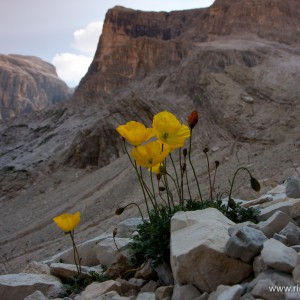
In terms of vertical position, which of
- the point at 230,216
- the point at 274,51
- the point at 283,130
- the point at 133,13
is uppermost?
the point at 133,13

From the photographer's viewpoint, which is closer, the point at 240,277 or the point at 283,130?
the point at 240,277

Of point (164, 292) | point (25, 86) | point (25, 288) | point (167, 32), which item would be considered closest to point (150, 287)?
point (164, 292)

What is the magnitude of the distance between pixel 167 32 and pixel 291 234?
40.0 meters

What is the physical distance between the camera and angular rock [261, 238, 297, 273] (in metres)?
2.04

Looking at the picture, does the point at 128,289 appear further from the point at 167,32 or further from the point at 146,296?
the point at 167,32

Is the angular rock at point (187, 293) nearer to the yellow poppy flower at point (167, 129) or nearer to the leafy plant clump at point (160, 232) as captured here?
the leafy plant clump at point (160, 232)

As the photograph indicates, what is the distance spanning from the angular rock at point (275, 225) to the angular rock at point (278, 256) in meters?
0.45

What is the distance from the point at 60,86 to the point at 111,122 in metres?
50.0

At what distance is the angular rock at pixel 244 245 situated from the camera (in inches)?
87.4

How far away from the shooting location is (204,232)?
247 cm

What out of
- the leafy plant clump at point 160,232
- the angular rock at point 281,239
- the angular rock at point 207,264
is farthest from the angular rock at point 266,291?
the leafy plant clump at point 160,232

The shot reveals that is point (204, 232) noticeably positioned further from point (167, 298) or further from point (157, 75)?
point (157, 75)

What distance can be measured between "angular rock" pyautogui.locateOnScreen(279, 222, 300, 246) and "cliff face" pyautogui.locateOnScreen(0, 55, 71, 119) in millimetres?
54958

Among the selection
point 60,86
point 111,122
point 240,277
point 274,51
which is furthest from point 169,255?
point 60,86
